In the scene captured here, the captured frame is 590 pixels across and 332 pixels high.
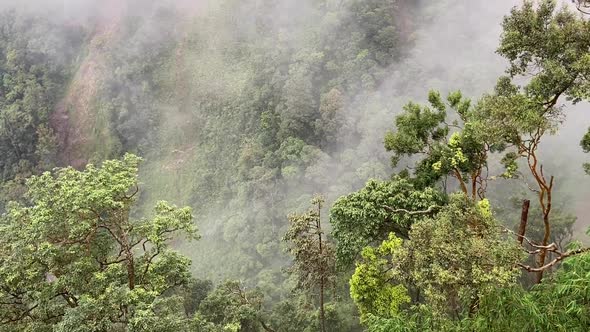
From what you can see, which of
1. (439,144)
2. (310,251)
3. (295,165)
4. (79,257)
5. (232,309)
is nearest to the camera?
(79,257)

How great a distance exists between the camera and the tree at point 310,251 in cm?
1950

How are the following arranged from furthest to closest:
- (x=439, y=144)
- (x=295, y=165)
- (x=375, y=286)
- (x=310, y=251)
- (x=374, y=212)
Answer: (x=295, y=165)
(x=310, y=251)
(x=439, y=144)
(x=374, y=212)
(x=375, y=286)

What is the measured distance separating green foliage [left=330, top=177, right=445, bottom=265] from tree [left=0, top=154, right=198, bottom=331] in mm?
6154

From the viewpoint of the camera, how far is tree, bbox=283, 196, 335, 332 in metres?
19.5

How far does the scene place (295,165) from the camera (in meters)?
44.4

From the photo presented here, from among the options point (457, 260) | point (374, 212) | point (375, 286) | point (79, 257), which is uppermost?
point (374, 212)

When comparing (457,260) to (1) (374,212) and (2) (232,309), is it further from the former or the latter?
(2) (232,309)

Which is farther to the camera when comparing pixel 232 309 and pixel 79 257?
pixel 232 309

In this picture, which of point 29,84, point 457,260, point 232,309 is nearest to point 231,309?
point 232,309

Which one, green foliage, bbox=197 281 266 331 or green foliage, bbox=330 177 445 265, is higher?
green foliage, bbox=330 177 445 265

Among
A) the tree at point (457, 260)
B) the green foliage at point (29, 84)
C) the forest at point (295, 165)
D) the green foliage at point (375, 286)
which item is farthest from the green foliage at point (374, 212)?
the green foliage at point (29, 84)

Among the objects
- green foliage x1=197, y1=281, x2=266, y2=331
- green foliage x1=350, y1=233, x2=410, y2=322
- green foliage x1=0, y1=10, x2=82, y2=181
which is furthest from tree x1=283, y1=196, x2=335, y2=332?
green foliage x1=0, y1=10, x2=82, y2=181

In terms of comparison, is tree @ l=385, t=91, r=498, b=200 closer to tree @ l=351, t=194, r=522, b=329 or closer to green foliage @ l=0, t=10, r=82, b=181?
tree @ l=351, t=194, r=522, b=329

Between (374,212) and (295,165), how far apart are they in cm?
2625
